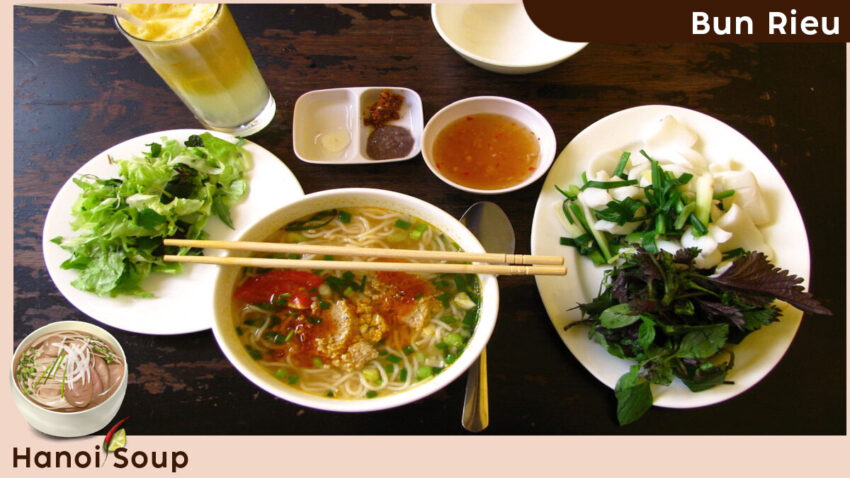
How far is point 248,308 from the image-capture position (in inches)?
61.8

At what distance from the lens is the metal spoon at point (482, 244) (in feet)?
5.49

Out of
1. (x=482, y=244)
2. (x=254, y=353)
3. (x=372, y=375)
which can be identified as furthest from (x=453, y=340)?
(x=254, y=353)

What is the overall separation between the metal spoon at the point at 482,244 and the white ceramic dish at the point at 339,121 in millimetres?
324

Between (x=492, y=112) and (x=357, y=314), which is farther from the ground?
(x=492, y=112)

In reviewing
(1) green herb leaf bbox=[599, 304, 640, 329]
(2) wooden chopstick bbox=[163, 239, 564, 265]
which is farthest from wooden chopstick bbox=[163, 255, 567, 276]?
(1) green herb leaf bbox=[599, 304, 640, 329]

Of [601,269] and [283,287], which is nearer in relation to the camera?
[283,287]

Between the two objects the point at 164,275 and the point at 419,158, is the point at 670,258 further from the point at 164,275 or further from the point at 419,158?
the point at 164,275

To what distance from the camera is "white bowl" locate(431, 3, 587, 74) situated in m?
2.03

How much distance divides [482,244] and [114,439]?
1377mm

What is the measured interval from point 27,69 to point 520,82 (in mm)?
1921

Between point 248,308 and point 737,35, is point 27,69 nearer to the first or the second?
point 248,308

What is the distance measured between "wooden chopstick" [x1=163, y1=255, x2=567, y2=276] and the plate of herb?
286mm

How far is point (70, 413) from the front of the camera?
1.61 metres

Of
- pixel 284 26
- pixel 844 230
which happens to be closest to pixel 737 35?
pixel 844 230
